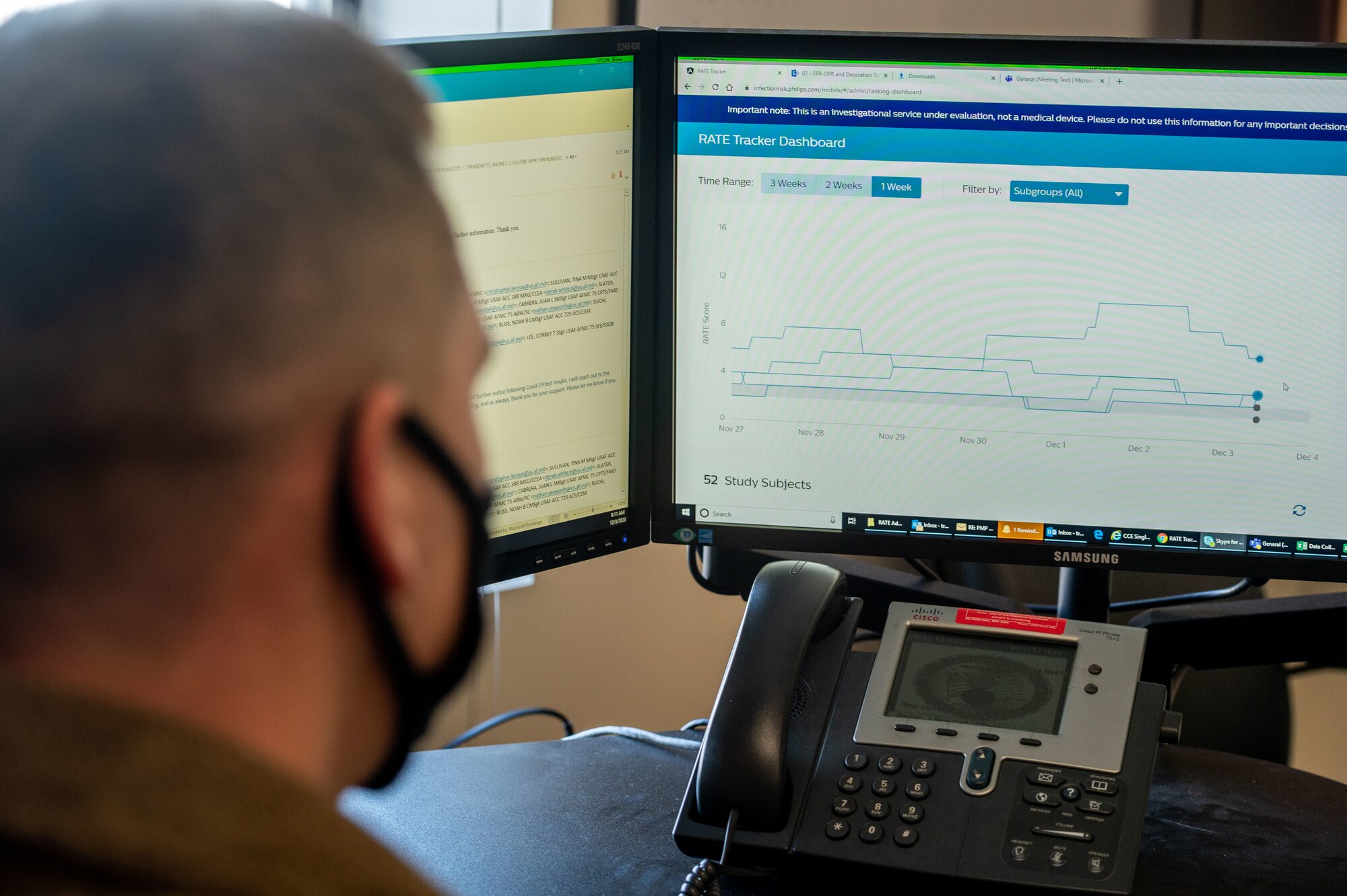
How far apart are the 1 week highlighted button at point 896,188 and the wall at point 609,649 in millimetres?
1049

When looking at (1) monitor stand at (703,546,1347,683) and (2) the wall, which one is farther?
(2) the wall

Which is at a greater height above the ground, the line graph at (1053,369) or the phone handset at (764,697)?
the line graph at (1053,369)

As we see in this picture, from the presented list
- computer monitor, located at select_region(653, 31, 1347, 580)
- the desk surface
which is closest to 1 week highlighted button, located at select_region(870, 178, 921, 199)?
computer monitor, located at select_region(653, 31, 1347, 580)

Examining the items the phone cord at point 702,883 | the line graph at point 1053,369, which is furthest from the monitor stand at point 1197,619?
the phone cord at point 702,883

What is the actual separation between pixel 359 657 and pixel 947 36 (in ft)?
2.19

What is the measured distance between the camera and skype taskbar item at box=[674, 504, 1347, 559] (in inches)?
35.6

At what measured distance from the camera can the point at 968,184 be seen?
0.91 metres

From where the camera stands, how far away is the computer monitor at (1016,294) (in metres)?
0.88

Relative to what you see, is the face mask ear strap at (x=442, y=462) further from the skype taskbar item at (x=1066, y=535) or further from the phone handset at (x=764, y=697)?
the skype taskbar item at (x=1066, y=535)

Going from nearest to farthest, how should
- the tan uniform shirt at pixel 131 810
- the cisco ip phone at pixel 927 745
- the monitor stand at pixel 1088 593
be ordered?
the tan uniform shirt at pixel 131 810 → the cisco ip phone at pixel 927 745 → the monitor stand at pixel 1088 593

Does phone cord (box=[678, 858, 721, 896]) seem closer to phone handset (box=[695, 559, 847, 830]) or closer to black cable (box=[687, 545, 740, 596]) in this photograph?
phone handset (box=[695, 559, 847, 830])

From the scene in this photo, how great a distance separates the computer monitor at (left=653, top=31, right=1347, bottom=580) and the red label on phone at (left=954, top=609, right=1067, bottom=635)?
45 millimetres

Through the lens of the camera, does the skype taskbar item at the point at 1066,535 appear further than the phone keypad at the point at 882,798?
Yes

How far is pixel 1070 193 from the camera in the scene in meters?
0.90
